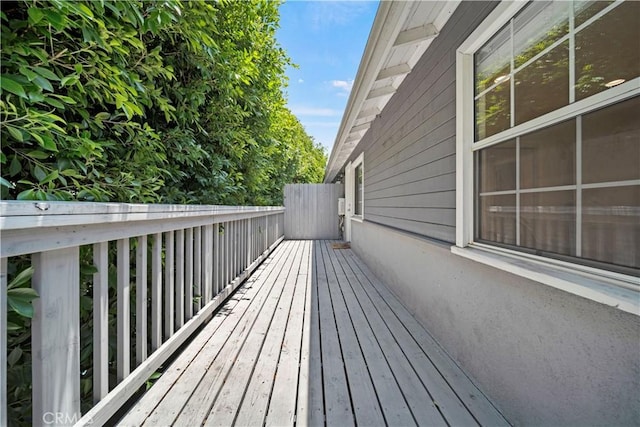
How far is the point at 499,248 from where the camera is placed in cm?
167

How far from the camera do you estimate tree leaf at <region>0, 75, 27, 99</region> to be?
3.20ft

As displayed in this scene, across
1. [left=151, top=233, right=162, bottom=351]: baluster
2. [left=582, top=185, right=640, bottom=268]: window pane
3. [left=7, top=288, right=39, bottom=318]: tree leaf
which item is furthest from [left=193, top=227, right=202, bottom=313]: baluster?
[left=582, top=185, right=640, bottom=268]: window pane

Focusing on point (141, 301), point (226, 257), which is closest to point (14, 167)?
point (141, 301)

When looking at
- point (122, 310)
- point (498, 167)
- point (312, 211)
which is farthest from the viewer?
point (312, 211)

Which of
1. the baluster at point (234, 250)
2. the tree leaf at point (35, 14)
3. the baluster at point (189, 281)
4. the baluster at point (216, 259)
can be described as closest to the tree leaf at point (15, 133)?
the tree leaf at point (35, 14)

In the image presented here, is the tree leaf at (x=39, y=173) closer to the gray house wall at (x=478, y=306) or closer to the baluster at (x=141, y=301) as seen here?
the baluster at (x=141, y=301)

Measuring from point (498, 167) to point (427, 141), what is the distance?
1.03 meters

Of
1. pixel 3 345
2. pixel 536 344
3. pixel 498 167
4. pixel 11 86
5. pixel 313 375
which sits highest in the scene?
pixel 11 86

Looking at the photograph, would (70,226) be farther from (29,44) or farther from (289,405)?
(289,405)

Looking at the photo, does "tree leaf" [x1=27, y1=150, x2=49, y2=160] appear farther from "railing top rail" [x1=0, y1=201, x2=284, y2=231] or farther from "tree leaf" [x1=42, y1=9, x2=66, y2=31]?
"tree leaf" [x1=42, y1=9, x2=66, y2=31]

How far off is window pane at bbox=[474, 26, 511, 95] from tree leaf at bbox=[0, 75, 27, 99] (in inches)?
90.8

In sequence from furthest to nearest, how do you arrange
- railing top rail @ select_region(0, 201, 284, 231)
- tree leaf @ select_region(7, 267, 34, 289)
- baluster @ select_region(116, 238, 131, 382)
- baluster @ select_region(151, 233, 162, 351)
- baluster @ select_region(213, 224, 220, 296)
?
baluster @ select_region(213, 224, 220, 296) < baluster @ select_region(151, 233, 162, 351) < baluster @ select_region(116, 238, 131, 382) < tree leaf @ select_region(7, 267, 34, 289) < railing top rail @ select_region(0, 201, 284, 231)

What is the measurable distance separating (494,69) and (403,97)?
1.74 metres

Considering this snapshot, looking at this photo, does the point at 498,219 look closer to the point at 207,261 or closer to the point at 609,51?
the point at 609,51
